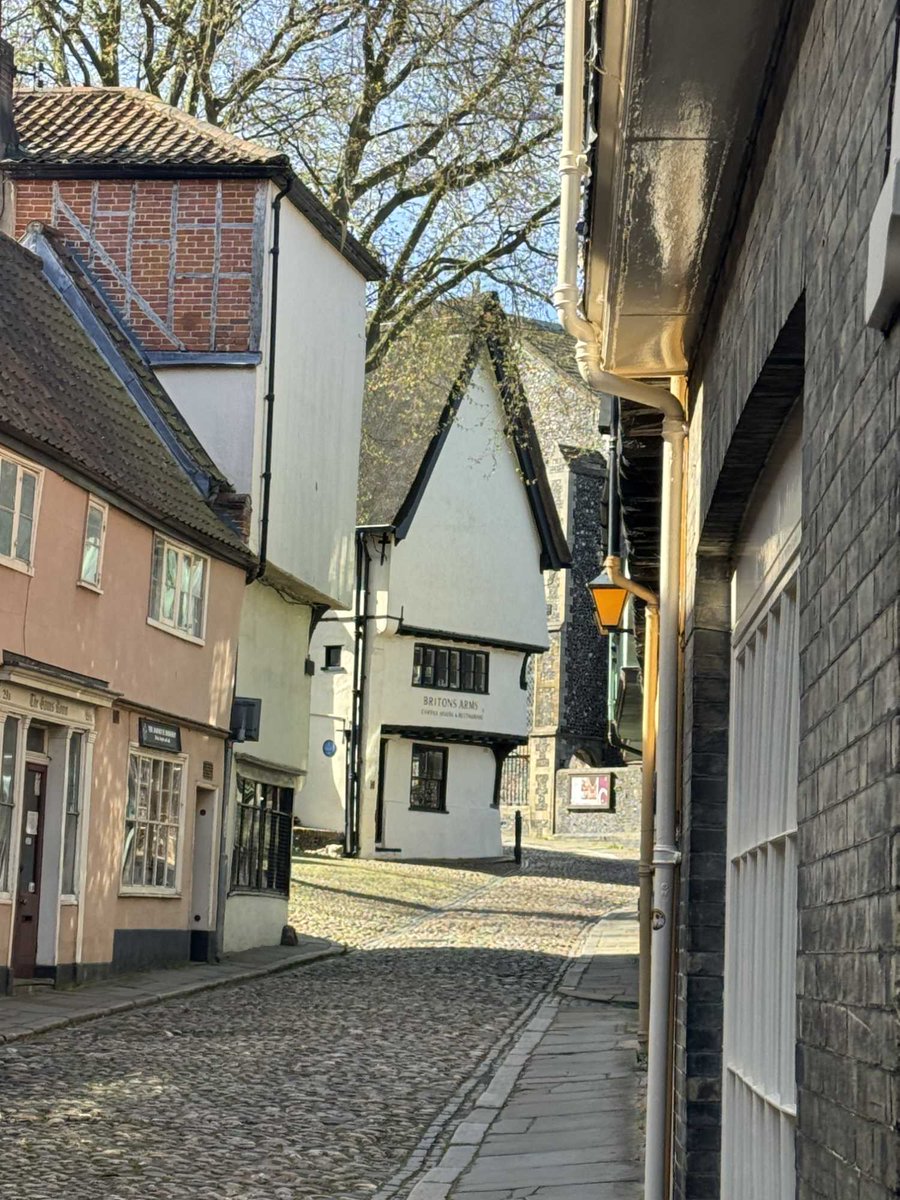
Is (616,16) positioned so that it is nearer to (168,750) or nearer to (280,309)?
(168,750)

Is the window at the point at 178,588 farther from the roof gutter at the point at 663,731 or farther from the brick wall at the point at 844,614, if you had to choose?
the brick wall at the point at 844,614

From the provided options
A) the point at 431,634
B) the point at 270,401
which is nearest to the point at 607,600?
the point at 270,401

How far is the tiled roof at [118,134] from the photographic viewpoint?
23578 millimetres

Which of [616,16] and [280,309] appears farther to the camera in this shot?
[280,309]

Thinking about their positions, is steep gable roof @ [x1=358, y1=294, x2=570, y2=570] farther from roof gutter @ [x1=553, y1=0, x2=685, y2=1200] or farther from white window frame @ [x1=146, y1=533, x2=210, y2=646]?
roof gutter @ [x1=553, y1=0, x2=685, y2=1200]

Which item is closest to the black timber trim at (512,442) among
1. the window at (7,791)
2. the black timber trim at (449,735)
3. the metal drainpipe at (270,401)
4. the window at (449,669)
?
the window at (449,669)

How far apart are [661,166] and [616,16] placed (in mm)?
598

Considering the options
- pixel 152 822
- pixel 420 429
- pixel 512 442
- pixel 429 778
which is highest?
pixel 420 429

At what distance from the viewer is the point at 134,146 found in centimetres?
2427

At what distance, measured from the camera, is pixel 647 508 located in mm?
10273

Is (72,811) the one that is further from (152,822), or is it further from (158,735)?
(152,822)

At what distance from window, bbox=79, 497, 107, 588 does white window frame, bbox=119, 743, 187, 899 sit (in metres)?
2.26

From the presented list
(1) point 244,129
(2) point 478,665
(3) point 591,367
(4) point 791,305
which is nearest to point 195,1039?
(3) point 591,367

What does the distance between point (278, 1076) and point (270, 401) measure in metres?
12.6
